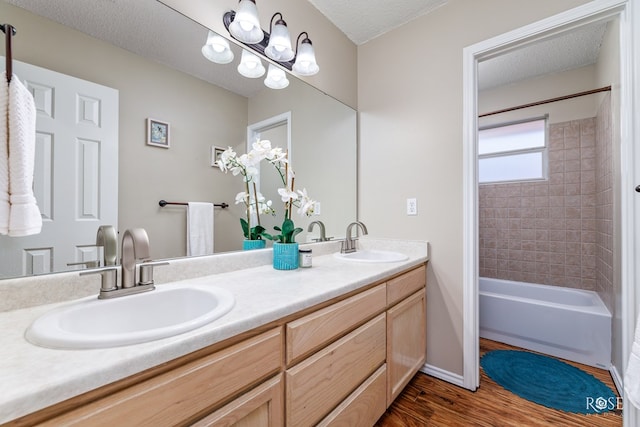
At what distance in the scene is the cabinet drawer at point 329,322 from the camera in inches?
34.0

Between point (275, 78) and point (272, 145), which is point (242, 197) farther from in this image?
point (275, 78)

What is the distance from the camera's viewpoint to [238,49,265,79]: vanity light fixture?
1.38m

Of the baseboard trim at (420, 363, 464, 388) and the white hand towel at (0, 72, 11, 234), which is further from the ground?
the white hand towel at (0, 72, 11, 234)

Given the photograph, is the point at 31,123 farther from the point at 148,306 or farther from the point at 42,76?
the point at 148,306

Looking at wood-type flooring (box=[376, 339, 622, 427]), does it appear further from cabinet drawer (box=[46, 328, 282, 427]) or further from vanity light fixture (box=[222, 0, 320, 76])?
vanity light fixture (box=[222, 0, 320, 76])

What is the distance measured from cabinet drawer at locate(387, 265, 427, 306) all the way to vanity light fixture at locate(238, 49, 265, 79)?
4.21 ft

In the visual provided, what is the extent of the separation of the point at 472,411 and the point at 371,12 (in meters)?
2.51

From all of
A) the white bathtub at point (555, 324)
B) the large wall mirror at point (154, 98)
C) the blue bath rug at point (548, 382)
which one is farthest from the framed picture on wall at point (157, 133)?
the white bathtub at point (555, 324)

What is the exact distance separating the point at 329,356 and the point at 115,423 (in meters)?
0.65

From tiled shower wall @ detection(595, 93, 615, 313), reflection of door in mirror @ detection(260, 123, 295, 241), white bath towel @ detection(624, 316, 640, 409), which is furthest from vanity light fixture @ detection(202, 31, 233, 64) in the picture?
tiled shower wall @ detection(595, 93, 615, 313)

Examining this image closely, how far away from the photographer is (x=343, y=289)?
3.44ft

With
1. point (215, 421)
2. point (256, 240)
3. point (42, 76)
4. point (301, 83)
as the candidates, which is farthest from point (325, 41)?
point (215, 421)

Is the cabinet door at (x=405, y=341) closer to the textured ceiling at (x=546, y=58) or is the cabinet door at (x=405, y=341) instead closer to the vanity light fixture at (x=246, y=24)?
the vanity light fixture at (x=246, y=24)

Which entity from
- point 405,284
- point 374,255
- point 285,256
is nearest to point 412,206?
point 374,255
